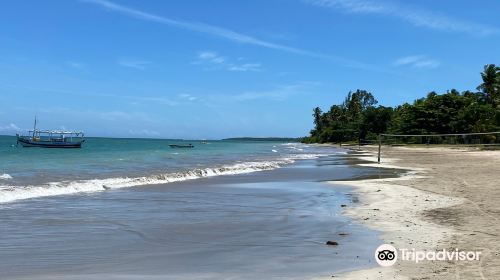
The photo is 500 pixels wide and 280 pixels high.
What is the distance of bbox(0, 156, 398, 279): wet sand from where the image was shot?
5766mm

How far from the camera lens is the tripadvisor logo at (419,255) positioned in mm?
5926

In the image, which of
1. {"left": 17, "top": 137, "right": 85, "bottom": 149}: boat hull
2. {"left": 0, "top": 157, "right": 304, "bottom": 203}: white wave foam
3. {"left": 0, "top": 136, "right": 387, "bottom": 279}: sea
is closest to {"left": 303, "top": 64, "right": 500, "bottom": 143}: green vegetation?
{"left": 0, "top": 157, "right": 304, "bottom": 203}: white wave foam

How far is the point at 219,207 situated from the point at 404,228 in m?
5.01

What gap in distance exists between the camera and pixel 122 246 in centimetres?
714

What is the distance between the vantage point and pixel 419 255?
6184mm

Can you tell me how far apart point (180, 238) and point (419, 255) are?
383 cm

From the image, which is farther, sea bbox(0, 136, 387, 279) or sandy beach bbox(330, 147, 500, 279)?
sea bbox(0, 136, 387, 279)

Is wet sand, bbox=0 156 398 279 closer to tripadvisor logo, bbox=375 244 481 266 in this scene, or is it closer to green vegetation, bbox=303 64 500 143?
tripadvisor logo, bbox=375 244 481 266

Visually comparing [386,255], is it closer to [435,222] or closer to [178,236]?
[435,222]

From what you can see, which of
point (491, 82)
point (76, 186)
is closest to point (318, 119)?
point (491, 82)

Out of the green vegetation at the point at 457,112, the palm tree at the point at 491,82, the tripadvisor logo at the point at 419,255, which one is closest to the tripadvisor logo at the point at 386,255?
the tripadvisor logo at the point at 419,255

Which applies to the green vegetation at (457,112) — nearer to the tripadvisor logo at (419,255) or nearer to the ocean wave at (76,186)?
the ocean wave at (76,186)

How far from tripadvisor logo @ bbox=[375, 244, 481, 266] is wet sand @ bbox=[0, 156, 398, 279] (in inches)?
10.3

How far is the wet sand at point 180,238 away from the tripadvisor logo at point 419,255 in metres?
0.26
